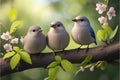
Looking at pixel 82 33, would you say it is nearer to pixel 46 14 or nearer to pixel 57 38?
pixel 57 38

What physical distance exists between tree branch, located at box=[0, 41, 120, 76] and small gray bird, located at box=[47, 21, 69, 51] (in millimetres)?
18

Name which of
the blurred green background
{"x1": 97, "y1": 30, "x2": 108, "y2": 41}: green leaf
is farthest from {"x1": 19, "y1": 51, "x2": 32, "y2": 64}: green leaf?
the blurred green background

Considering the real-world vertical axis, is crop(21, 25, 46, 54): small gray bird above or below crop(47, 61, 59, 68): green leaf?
above

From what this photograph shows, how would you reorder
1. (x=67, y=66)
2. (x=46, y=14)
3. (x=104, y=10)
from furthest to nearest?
(x=46, y=14) → (x=104, y=10) → (x=67, y=66)

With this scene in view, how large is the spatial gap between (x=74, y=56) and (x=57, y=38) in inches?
3.2

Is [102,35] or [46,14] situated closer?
[102,35]

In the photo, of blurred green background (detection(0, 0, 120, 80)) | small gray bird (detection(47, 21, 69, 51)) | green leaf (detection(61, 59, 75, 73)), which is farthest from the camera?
blurred green background (detection(0, 0, 120, 80))

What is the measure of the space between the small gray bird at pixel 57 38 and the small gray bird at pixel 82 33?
0.03 m

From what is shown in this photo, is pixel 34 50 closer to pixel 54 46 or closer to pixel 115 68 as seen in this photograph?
pixel 54 46

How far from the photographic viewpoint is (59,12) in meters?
2.11

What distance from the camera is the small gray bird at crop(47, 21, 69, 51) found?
94 cm

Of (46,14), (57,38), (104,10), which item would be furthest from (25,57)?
(46,14)

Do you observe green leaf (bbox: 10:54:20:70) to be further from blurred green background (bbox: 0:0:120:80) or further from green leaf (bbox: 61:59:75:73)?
Answer: blurred green background (bbox: 0:0:120:80)

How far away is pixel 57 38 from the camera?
0.96 metres
